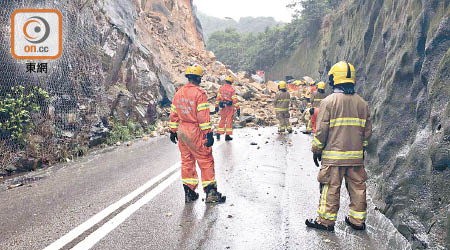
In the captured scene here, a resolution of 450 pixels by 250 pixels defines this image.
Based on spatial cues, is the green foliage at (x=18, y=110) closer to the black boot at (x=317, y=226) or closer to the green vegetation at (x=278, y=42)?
the black boot at (x=317, y=226)

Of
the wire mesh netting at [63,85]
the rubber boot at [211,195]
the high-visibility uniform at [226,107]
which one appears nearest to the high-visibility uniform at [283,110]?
the high-visibility uniform at [226,107]

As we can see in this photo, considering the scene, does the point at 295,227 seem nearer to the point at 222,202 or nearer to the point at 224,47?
the point at 222,202

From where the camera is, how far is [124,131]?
10969 millimetres

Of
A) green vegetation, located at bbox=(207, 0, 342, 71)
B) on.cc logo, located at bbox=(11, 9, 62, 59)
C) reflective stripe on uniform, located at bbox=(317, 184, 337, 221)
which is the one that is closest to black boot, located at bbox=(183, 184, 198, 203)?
reflective stripe on uniform, located at bbox=(317, 184, 337, 221)

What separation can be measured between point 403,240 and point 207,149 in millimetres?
2658

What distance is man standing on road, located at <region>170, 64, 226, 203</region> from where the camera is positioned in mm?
4914

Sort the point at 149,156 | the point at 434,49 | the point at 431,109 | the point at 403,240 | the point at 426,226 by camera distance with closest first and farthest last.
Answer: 1. the point at 426,226
2. the point at 403,240
3. the point at 431,109
4. the point at 434,49
5. the point at 149,156

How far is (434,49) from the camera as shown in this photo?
4.34 meters

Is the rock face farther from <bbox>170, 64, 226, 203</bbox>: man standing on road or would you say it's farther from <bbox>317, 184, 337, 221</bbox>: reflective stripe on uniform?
<bbox>170, 64, 226, 203</bbox>: man standing on road

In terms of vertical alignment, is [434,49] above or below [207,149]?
above

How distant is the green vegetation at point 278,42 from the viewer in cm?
4259

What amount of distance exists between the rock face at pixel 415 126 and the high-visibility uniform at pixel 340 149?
538mm

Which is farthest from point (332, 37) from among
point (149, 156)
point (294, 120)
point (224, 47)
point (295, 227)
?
point (224, 47)

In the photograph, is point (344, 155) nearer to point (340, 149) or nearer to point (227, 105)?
point (340, 149)
